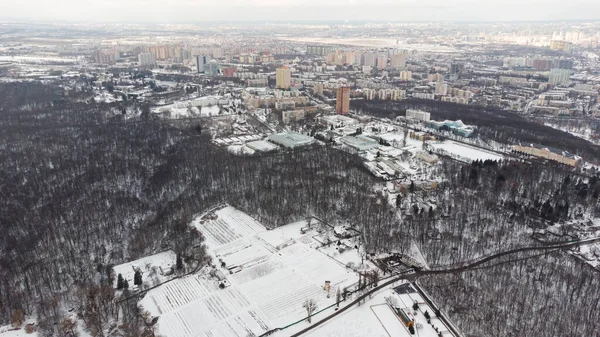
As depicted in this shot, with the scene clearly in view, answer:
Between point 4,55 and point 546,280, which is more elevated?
point 4,55

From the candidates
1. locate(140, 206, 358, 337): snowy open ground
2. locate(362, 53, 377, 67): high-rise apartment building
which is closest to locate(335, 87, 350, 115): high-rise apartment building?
locate(140, 206, 358, 337): snowy open ground

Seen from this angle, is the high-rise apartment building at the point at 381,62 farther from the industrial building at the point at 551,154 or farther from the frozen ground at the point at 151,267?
the frozen ground at the point at 151,267

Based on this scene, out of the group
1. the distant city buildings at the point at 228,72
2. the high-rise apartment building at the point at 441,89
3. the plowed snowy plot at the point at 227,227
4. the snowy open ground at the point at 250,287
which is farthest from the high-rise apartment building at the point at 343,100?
the distant city buildings at the point at 228,72

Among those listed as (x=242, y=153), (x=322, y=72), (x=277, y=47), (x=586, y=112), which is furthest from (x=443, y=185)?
(x=277, y=47)

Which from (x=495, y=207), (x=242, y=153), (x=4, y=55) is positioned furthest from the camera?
(x=4, y=55)

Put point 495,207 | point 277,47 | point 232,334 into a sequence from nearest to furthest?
point 232,334 → point 495,207 → point 277,47

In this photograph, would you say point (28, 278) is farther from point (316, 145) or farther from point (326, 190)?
point (316, 145)

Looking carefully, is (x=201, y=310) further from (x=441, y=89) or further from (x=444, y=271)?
(x=441, y=89)
